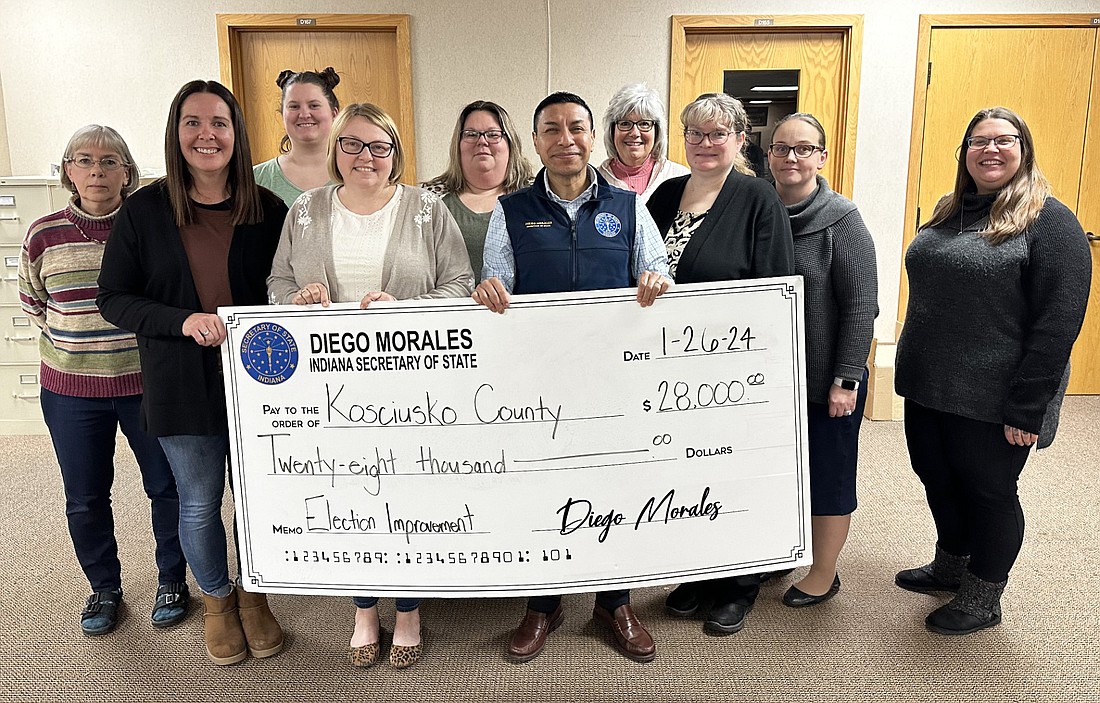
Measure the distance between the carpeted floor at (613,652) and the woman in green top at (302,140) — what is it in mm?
1342

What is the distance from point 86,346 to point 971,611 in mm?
2590

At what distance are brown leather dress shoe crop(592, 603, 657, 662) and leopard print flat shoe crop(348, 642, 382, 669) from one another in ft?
2.13

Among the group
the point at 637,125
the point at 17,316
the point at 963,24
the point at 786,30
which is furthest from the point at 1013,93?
the point at 17,316

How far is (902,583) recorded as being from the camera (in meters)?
2.45

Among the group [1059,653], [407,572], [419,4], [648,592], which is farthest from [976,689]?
[419,4]

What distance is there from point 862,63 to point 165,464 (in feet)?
12.9

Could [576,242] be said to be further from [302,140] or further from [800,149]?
[302,140]

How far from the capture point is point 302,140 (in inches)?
99.5

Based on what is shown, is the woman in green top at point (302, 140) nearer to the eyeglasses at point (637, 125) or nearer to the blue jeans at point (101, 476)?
the blue jeans at point (101, 476)

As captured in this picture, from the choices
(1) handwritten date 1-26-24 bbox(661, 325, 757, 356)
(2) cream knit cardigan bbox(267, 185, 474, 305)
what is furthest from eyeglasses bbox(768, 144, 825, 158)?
(2) cream knit cardigan bbox(267, 185, 474, 305)

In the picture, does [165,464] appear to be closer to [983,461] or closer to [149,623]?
[149,623]

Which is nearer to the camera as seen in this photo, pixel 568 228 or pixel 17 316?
pixel 568 228

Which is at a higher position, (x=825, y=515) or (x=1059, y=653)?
(x=825, y=515)

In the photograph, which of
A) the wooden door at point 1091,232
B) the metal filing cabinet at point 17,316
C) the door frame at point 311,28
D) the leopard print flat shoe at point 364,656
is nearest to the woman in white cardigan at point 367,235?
the leopard print flat shoe at point 364,656
